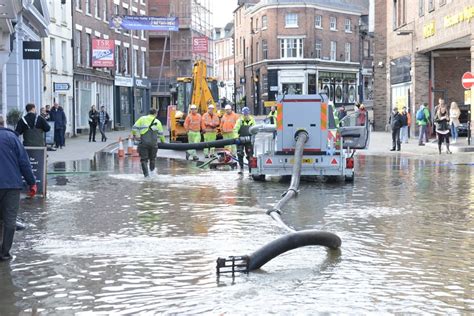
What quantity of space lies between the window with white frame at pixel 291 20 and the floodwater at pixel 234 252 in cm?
6055

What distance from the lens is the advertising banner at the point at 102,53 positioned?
144ft

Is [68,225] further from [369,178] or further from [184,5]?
[184,5]

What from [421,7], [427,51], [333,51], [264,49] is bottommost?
[427,51]

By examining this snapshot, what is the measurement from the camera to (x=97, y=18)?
48.9 m

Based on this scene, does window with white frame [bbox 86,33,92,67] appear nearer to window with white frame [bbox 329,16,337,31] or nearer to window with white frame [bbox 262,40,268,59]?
window with white frame [bbox 262,40,268,59]

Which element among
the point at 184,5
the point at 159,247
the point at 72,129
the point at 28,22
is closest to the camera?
the point at 159,247

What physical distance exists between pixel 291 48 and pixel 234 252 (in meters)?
67.6

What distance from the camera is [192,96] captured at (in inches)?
1281

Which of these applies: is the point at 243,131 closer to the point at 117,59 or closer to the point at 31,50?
the point at 31,50

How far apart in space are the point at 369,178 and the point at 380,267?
985 cm

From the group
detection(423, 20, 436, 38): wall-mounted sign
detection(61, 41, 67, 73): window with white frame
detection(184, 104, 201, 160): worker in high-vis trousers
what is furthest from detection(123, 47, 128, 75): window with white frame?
detection(184, 104, 201, 160): worker in high-vis trousers

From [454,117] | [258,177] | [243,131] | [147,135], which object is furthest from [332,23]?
[258,177]

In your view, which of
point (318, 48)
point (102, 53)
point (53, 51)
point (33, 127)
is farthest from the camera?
point (318, 48)

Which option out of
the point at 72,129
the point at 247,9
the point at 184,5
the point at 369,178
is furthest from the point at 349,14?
the point at 369,178
